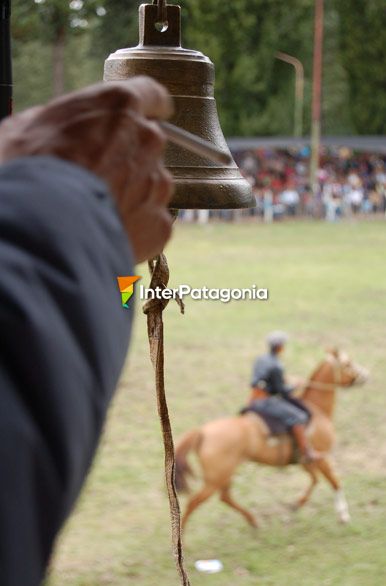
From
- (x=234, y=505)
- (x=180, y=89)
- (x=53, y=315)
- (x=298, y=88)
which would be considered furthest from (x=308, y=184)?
(x=53, y=315)

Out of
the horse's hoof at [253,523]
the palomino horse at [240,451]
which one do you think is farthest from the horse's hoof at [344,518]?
the horse's hoof at [253,523]

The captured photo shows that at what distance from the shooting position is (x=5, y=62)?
54.9 inches

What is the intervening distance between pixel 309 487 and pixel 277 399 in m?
0.66

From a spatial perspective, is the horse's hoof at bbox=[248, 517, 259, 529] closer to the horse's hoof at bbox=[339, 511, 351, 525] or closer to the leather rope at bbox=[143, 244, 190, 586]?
the horse's hoof at bbox=[339, 511, 351, 525]

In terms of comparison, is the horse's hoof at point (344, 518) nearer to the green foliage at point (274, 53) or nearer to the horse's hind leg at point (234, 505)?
the horse's hind leg at point (234, 505)

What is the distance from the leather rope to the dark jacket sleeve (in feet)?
2.12

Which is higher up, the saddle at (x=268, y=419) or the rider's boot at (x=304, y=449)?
the saddle at (x=268, y=419)

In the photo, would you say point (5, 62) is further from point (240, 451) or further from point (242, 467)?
point (242, 467)

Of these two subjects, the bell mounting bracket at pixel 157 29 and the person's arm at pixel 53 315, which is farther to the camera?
the bell mounting bracket at pixel 157 29

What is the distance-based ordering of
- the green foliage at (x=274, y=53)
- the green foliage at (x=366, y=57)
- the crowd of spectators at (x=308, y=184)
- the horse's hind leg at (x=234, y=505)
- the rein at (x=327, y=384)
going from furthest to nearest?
1. the green foliage at (x=366, y=57)
2. the green foliage at (x=274, y=53)
3. the crowd of spectators at (x=308, y=184)
4. the rein at (x=327, y=384)
5. the horse's hind leg at (x=234, y=505)

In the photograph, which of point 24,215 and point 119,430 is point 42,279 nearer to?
point 24,215

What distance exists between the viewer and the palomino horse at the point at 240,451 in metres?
6.52

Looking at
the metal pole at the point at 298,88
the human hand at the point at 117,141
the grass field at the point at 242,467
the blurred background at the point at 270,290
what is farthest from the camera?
the metal pole at the point at 298,88

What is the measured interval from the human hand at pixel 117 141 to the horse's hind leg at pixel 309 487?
20.2 feet
